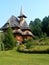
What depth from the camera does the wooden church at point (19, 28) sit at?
53031 millimetres

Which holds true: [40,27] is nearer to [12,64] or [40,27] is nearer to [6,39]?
[6,39]

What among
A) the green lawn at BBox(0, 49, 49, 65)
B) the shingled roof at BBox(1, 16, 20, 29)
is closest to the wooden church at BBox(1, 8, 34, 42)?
the shingled roof at BBox(1, 16, 20, 29)

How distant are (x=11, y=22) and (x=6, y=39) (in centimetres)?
1655

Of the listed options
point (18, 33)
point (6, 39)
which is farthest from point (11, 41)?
point (18, 33)

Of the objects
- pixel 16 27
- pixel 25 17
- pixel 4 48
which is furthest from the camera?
pixel 25 17

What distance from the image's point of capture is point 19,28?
176 feet

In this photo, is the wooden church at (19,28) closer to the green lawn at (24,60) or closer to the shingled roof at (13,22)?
the shingled roof at (13,22)

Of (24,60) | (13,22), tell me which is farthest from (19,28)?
(24,60)

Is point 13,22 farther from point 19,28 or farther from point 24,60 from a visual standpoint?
point 24,60

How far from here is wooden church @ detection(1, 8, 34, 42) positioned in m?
53.0

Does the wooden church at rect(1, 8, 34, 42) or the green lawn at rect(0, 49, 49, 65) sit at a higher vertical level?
the wooden church at rect(1, 8, 34, 42)

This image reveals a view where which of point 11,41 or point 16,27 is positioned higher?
point 16,27

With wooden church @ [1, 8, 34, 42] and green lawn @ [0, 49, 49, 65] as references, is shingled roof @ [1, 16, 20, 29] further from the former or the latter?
green lawn @ [0, 49, 49, 65]

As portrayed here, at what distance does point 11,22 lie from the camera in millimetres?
54344
